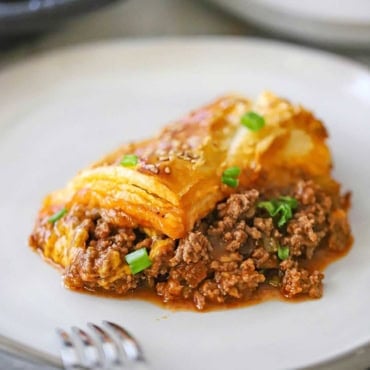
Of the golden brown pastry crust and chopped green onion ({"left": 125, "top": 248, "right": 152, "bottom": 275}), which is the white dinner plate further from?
the golden brown pastry crust

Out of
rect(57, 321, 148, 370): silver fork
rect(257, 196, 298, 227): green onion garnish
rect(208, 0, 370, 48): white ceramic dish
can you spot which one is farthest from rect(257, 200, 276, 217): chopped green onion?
rect(208, 0, 370, 48): white ceramic dish

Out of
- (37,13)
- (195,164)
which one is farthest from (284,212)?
(37,13)

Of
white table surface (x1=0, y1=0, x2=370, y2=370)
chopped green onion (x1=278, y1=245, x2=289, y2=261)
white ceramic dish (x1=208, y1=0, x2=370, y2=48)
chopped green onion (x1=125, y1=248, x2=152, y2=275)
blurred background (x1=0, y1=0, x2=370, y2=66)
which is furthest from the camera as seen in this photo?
white table surface (x1=0, y1=0, x2=370, y2=370)

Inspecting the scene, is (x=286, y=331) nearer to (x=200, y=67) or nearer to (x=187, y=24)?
(x=200, y=67)

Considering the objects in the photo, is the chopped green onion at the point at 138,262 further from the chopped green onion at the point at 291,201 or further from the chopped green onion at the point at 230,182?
the chopped green onion at the point at 291,201

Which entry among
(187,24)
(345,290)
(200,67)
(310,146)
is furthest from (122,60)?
(345,290)

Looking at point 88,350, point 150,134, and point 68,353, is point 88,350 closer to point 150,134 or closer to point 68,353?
point 68,353
